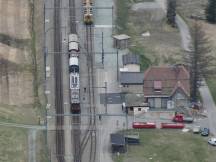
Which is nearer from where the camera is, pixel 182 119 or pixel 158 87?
pixel 182 119

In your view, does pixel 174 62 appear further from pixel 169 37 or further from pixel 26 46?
pixel 26 46

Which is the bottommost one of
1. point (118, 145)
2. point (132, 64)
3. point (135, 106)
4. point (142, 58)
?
point (118, 145)

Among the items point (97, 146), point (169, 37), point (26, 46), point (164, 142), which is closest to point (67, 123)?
point (97, 146)

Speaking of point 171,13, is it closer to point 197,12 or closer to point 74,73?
point 197,12

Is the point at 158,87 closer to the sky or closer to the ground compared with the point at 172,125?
closer to the sky

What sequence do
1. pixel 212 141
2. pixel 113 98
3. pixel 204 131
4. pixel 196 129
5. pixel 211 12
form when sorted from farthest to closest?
pixel 211 12, pixel 113 98, pixel 196 129, pixel 204 131, pixel 212 141

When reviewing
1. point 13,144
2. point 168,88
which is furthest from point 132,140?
point 13,144

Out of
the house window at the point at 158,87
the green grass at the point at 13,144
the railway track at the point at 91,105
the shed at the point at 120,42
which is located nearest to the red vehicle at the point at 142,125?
the railway track at the point at 91,105
